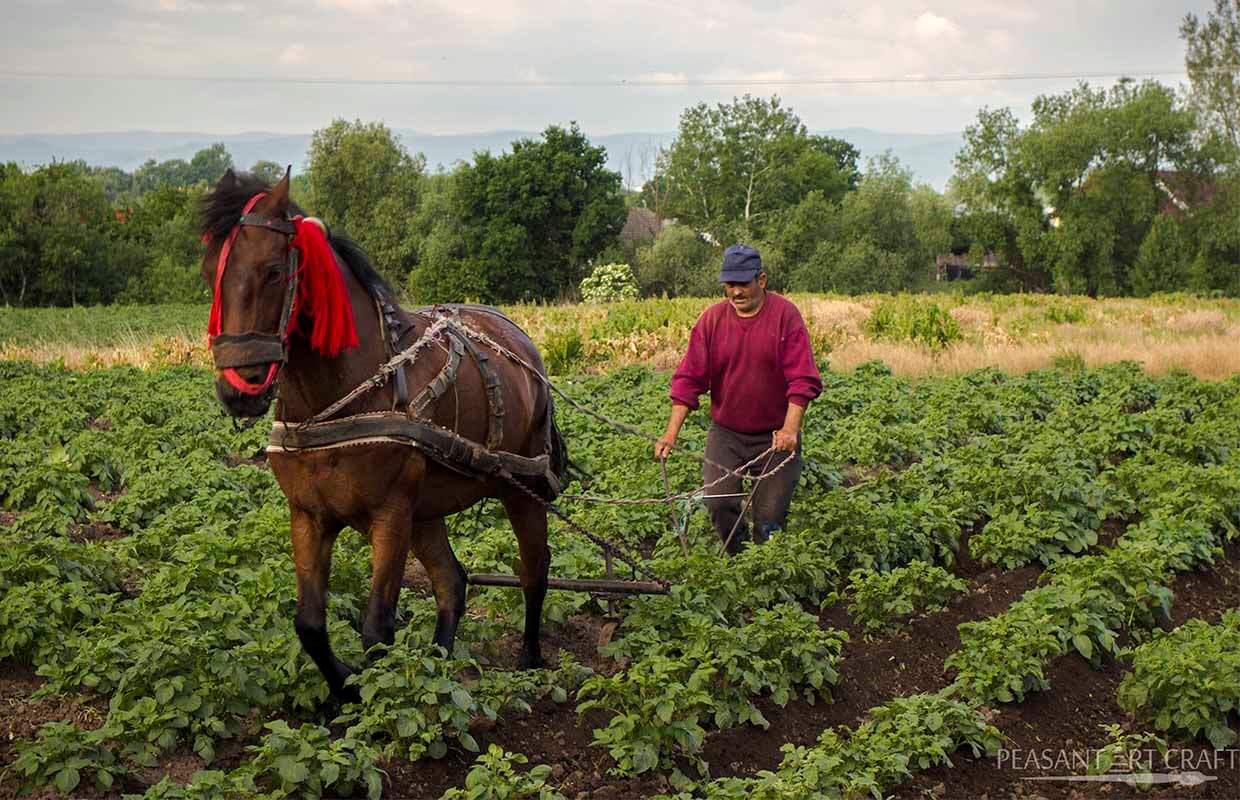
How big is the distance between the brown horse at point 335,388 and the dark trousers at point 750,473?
2026mm

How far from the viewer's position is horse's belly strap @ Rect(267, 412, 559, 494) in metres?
4.88

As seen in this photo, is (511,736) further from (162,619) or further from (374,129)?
(374,129)

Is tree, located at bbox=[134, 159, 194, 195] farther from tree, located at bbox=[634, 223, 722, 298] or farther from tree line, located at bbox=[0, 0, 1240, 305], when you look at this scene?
tree, located at bbox=[634, 223, 722, 298]

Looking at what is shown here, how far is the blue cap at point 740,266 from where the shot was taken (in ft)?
23.5

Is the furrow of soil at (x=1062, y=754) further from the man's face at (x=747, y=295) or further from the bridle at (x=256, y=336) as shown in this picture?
the bridle at (x=256, y=336)

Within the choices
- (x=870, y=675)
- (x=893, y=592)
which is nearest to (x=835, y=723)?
(x=870, y=675)

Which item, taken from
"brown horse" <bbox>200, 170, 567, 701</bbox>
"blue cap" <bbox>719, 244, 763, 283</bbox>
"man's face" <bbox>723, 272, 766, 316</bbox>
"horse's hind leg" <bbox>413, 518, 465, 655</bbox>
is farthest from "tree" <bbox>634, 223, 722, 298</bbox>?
"brown horse" <bbox>200, 170, 567, 701</bbox>

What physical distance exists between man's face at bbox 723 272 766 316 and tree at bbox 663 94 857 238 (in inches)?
2378

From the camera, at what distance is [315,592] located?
197 inches

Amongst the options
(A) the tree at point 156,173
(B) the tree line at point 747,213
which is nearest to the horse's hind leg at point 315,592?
(B) the tree line at point 747,213

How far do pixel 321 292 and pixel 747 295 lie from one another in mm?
3128

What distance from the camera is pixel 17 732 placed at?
495 centimetres

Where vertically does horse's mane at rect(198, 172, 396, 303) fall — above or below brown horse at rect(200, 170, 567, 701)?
above

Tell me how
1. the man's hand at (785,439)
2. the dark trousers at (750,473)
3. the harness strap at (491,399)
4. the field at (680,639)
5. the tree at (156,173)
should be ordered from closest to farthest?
the field at (680,639) → the harness strap at (491,399) → the man's hand at (785,439) → the dark trousers at (750,473) → the tree at (156,173)
